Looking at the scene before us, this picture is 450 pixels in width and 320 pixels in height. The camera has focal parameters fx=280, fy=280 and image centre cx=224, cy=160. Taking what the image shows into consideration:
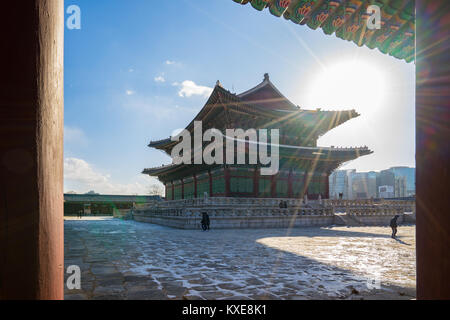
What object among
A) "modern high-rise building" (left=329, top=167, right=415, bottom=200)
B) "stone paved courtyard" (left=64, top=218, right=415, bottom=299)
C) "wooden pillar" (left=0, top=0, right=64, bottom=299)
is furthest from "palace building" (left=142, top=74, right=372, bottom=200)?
"modern high-rise building" (left=329, top=167, right=415, bottom=200)

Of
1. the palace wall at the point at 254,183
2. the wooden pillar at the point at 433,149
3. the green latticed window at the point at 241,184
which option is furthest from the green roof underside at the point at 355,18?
the green latticed window at the point at 241,184

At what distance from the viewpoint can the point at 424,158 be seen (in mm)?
1498

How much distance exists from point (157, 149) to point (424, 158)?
37.3 metres

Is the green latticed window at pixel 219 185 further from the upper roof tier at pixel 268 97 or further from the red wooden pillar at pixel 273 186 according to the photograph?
the upper roof tier at pixel 268 97

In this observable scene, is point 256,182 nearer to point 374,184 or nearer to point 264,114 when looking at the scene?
point 264,114

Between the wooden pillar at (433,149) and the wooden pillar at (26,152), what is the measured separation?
6.18ft

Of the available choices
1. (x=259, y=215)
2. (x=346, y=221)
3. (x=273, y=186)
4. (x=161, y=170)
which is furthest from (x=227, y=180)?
(x=161, y=170)

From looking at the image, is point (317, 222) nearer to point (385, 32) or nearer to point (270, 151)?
point (270, 151)

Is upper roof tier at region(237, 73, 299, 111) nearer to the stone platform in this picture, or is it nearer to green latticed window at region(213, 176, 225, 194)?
green latticed window at region(213, 176, 225, 194)

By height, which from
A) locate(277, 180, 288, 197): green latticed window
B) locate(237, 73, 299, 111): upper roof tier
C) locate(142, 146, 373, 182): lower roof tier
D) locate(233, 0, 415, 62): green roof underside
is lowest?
locate(277, 180, 288, 197): green latticed window

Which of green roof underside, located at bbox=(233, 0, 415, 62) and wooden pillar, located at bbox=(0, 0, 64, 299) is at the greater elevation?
green roof underside, located at bbox=(233, 0, 415, 62)

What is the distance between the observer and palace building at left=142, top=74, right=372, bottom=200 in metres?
24.0

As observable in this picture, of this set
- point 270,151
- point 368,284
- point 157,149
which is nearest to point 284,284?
point 368,284

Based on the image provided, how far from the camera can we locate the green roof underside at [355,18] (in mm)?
3467
